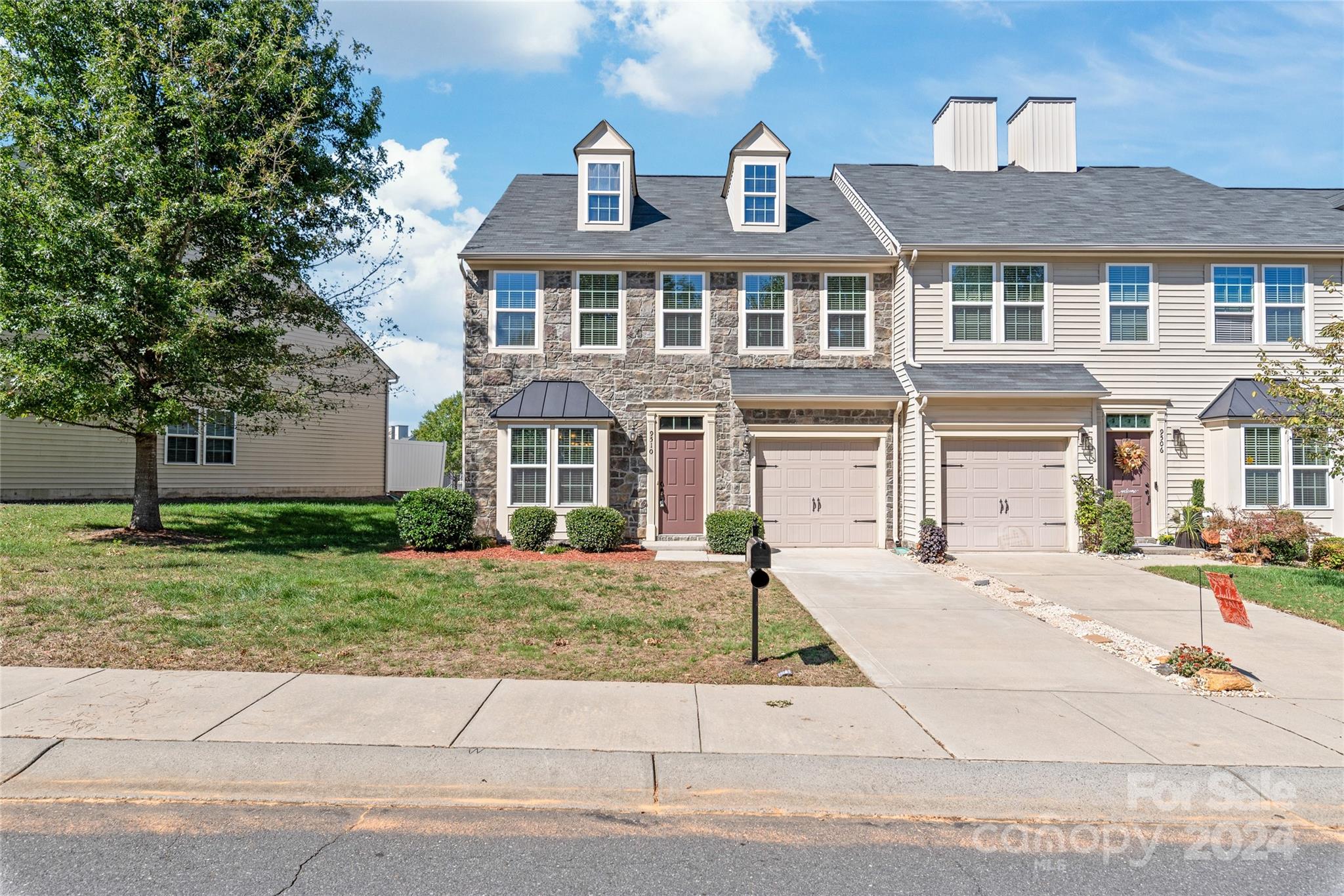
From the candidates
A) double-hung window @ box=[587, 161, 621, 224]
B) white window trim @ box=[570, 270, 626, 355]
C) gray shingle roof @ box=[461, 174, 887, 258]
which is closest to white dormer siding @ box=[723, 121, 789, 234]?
gray shingle roof @ box=[461, 174, 887, 258]

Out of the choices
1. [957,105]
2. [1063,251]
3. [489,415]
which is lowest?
[489,415]

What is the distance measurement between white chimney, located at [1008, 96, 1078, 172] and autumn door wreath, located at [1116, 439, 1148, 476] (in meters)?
8.53

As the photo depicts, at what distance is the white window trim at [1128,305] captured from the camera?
15727 mm

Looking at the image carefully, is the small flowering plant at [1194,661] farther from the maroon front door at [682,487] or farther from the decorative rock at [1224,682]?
the maroon front door at [682,487]

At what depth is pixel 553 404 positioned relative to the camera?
15766 millimetres

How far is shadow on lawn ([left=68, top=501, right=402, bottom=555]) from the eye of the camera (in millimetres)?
14359

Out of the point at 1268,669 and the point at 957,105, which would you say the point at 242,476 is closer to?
the point at 957,105

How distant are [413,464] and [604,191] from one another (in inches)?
833

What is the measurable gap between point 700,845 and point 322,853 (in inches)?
77.7

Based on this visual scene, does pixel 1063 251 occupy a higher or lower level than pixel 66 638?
higher

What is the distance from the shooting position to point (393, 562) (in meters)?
12.8

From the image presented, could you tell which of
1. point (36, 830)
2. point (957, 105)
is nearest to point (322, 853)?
point (36, 830)

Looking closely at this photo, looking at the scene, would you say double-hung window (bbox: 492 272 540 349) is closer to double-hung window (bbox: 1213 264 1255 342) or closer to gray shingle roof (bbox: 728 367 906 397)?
gray shingle roof (bbox: 728 367 906 397)

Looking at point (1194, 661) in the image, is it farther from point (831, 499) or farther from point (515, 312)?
point (515, 312)
